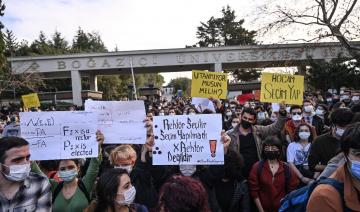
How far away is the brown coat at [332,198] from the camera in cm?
247

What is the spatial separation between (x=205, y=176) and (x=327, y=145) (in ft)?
5.20

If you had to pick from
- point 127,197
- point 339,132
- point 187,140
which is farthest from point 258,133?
point 127,197

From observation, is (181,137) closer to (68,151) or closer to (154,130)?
(154,130)

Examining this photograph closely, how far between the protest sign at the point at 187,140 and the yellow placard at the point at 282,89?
2439 mm

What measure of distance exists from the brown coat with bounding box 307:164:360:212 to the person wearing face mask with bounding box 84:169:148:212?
1.63 m

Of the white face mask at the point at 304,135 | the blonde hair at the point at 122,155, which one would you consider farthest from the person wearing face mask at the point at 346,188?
the white face mask at the point at 304,135

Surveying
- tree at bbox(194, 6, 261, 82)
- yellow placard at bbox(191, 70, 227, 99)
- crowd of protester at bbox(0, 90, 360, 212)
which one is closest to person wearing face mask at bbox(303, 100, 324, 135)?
crowd of protester at bbox(0, 90, 360, 212)

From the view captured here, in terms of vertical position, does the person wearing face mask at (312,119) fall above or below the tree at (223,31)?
below

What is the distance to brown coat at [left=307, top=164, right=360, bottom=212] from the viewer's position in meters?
2.47

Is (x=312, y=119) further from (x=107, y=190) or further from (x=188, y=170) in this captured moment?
(x=107, y=190)

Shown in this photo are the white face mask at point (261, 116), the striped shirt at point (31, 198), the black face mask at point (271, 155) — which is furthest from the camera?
the white face mask at point (261, 116)

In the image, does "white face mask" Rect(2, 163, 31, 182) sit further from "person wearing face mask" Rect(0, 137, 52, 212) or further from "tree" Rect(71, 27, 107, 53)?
"tree" Rect(71, 27, 107, 53)

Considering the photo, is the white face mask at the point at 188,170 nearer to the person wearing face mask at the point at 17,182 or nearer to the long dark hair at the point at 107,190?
the long dark hair at the point at 107,190

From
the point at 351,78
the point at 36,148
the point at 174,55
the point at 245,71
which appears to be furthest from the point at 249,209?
the point at 245,71
